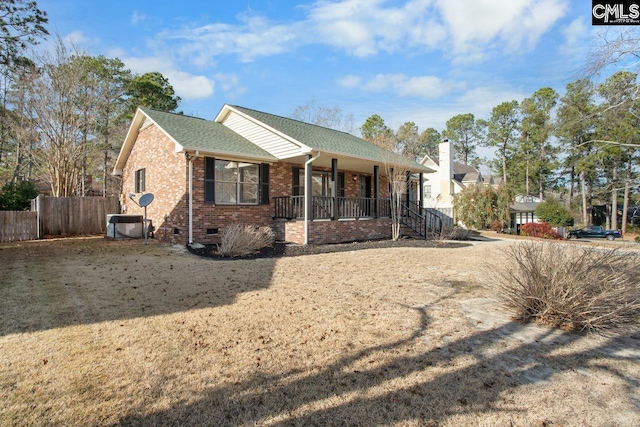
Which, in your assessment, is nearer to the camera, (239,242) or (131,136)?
(239,242)

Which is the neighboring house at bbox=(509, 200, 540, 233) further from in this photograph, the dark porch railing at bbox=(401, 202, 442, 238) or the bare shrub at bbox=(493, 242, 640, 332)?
the bare shrub at bbox=(493, 242, 640, 332)

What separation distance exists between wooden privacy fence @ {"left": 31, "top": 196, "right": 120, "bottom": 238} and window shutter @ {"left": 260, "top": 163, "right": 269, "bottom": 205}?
24.2 feet

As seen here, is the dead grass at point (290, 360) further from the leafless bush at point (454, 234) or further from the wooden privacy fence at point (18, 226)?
the leafless bush at point (454, 234)

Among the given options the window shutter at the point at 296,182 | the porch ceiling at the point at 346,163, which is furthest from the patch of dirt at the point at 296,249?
the porch ceiling at the point at 346,163

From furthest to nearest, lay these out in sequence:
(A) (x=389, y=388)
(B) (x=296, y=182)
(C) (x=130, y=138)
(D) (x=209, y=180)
A: (C) (x=130, y=138), (B) (x=296, y=182), (D) (x=209, y=180), (A) (x=389, y=388)

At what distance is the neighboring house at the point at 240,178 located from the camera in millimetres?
10812

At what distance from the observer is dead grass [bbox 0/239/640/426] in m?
2.29

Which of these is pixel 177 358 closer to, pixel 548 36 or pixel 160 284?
pixel 160 284

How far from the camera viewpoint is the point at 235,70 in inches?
650

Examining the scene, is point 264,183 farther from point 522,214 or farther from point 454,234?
Answer: point 522,214

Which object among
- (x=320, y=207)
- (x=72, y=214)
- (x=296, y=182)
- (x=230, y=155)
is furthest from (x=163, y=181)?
(x=320, y=207)

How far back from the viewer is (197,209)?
10.7m

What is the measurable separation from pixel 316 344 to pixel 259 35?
11822 mm

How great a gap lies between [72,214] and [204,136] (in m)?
6.73
